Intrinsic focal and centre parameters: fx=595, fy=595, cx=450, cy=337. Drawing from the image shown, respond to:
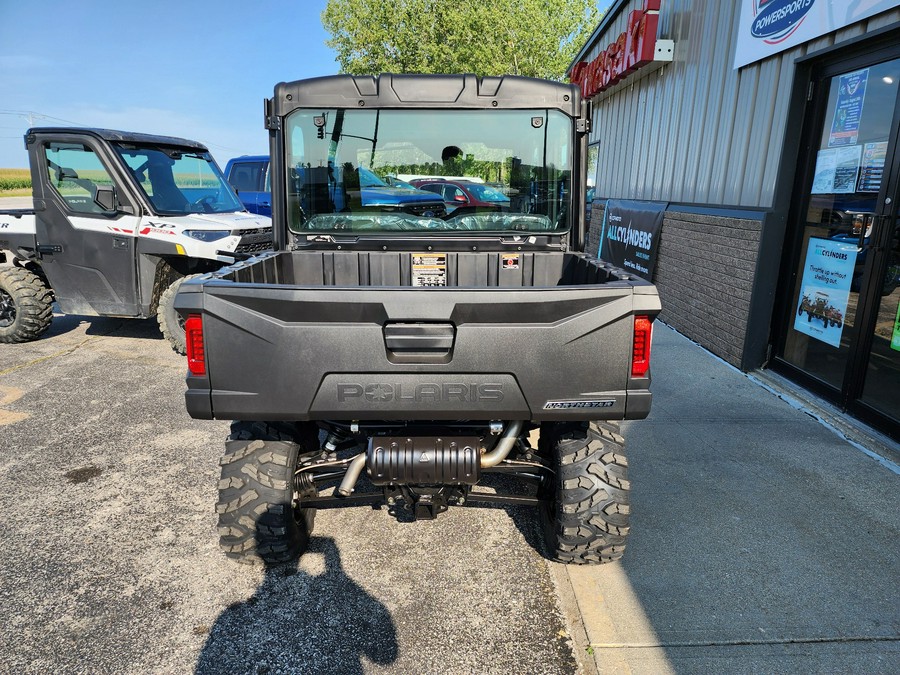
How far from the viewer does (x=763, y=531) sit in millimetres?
3311

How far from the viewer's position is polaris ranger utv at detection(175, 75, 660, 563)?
2.38 metres

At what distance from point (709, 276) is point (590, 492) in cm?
476

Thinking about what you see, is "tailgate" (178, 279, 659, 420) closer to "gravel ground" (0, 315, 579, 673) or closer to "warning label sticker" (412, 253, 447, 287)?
"gravel ground" (0, 315, 579, 673)

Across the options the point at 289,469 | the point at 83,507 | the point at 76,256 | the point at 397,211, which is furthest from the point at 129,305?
the point at 289,469

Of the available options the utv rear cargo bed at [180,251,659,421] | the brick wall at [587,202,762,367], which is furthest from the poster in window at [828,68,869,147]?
the utv rear cargo bed at [180,251,659,421]

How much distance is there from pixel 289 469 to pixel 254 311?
88 centimetres

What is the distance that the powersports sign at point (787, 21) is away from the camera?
4.55 metres

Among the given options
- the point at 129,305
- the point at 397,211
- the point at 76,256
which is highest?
the point at 397,211

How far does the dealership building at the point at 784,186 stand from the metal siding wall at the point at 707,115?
0.07 ft

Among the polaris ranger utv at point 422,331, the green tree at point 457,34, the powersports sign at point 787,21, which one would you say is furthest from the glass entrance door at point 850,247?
the green tree at point 457,34

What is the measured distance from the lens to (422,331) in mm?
2424

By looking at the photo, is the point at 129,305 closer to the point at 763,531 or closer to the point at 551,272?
the point at 551,272

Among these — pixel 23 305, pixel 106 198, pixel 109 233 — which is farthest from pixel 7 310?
pixel 106 198

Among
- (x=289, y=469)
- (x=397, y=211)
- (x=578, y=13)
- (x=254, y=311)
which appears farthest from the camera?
(x=578, y=13)
